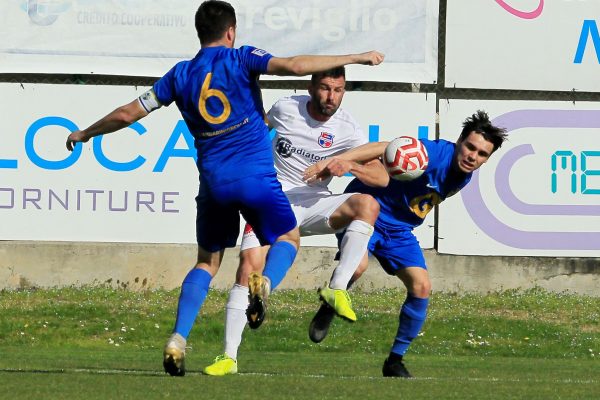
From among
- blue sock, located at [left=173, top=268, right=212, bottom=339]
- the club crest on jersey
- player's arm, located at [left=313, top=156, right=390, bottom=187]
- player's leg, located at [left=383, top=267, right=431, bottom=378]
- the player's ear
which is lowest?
player's leg, located at [left=383, top=267, right=431, bottom=378]

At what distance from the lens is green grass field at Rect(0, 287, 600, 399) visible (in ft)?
32.7

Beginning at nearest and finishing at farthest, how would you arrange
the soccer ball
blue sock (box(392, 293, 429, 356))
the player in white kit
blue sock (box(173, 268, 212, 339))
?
blue sock (box(173, 268, 212, 339)) < the player in white kit < the soccer ball < blue sock (box(392, 293, 429, 356))

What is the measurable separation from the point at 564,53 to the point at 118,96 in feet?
17.2

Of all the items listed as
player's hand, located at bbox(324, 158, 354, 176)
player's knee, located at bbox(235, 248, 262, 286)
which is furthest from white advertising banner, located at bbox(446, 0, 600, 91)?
player's knee, located at bbox(235, 248, 262, 286)

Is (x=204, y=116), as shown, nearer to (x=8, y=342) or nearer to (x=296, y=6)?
(x=8, y=342)

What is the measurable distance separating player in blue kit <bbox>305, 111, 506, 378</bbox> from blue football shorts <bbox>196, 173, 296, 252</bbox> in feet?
3.80

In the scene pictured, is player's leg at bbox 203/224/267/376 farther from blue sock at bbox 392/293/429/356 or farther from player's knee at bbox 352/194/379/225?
blue sock at bbox 392/293/429/356

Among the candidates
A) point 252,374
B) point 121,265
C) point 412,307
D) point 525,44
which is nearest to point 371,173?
point 412,307

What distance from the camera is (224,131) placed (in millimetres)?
8398

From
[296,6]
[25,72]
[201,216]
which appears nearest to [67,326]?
[25,72]

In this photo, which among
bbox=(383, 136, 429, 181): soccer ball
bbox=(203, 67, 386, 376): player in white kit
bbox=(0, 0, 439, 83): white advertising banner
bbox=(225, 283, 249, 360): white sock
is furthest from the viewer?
bbox=(0, 0, 439, 83): white advertising banner

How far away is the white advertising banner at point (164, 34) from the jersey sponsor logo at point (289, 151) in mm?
5661

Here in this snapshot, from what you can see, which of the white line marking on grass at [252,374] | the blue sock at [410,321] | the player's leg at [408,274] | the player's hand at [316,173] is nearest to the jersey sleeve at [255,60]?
the player's hand at [316,173]

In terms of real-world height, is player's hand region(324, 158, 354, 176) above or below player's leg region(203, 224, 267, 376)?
above
